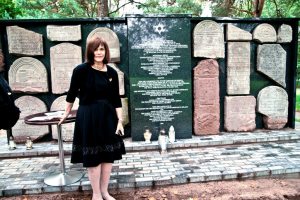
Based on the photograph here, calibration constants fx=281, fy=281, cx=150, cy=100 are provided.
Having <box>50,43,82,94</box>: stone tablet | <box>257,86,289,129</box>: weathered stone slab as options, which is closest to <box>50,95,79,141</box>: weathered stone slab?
<box>50,43,82,94</box>: stone tablet

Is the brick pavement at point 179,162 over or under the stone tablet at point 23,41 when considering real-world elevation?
under

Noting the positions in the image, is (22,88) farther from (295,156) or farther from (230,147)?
(295,156)

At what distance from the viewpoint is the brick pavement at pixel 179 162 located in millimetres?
3578

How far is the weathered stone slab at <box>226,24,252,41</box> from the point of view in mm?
5273

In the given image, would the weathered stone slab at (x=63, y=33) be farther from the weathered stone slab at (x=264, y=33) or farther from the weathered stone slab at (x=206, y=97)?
the weathered stone slab at (x=264, y=33)

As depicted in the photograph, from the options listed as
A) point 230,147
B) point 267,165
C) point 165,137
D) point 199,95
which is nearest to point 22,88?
point 165,137

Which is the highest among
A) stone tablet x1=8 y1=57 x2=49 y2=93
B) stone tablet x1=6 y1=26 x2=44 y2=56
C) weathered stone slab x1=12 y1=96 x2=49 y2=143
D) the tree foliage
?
the tree foliage

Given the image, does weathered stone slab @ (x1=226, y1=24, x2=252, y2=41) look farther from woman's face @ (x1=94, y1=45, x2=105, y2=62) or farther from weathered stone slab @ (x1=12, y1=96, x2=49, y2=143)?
weathered stone slab @ (x1=12, y1=96, x2=49, y2=143)

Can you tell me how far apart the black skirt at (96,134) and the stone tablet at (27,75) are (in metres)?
2.42

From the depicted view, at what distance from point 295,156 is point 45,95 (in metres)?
4.32

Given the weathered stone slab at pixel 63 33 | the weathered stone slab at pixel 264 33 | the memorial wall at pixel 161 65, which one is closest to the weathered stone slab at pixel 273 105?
the memorial wall at pixel 161 65

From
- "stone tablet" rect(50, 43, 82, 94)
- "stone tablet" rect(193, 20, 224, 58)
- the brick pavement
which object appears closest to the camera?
the brick pavement

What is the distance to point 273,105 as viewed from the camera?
5590 millimetres

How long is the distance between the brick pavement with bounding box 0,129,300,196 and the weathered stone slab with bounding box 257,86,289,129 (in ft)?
0.84
